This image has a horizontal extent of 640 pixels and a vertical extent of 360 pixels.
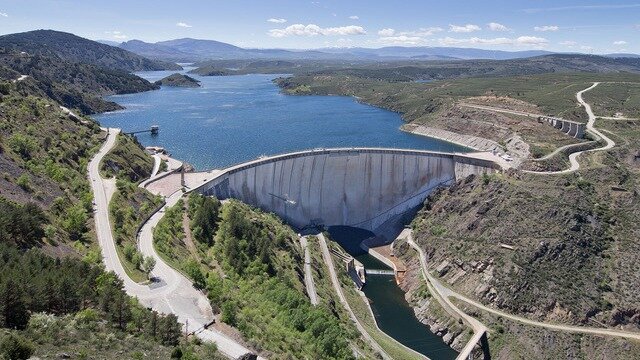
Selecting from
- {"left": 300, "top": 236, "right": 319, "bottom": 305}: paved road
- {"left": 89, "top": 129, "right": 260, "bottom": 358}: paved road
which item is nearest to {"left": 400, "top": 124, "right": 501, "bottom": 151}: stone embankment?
{"left": 300, "top": 236, "right": 319, "bottom": 305}: paved road

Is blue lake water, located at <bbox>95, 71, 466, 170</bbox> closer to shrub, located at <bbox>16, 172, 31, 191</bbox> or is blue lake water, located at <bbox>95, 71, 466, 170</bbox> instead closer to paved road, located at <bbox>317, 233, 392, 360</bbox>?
paved road, located at <bbox>317, 233, 392, 360</bbox>

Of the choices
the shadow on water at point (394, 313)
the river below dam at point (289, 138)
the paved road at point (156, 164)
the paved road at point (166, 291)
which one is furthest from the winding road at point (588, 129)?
the paved road at point (166, 291)

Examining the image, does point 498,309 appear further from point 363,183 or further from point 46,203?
point 46,203

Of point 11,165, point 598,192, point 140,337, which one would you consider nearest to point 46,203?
point 11,165

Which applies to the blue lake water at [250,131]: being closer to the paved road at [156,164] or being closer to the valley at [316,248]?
the valley at [316,248]

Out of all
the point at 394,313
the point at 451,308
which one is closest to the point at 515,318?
the point at 451,308

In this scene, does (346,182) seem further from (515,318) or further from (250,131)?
(250,131)
